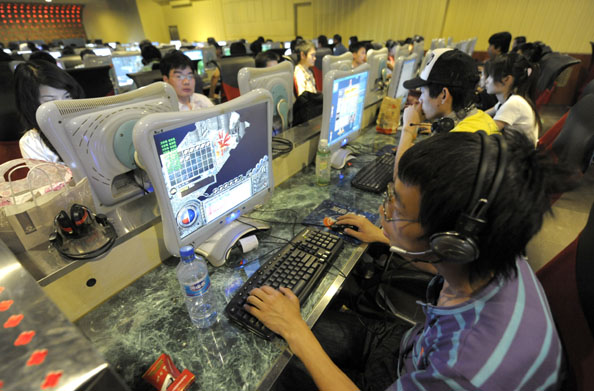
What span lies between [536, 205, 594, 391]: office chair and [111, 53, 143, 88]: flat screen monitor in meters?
5.43

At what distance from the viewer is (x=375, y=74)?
265 cm

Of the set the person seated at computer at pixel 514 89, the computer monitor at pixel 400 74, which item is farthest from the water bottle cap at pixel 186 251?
the computer monitor at pixel 400 74

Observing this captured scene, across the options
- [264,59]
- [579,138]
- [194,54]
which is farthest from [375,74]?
[194,54]

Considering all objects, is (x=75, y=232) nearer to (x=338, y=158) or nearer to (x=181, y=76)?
(x=338, y=158)

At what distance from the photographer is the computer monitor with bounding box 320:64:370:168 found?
144cm

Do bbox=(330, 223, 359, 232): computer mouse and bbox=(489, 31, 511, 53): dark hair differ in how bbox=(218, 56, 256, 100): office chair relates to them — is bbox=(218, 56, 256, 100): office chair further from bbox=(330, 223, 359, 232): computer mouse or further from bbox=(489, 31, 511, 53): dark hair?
bbox=(489, 31, 511, 53): dark hair

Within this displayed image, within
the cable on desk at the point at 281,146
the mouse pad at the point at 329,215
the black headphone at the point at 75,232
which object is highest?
the black headphone at the point at 75,232

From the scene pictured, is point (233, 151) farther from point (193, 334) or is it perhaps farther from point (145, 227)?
point (193, 334)

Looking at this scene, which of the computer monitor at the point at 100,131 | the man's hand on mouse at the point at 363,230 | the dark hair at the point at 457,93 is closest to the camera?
the computer monitor at the point at 100,131

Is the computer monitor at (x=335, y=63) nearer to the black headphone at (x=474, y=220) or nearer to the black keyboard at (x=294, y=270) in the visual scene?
the black keyboard at (x=294, y=270)

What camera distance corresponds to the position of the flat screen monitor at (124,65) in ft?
14.4

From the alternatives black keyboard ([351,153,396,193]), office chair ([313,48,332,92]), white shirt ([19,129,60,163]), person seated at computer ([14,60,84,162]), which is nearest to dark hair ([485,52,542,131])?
black keyboard ([351,153,396,193])

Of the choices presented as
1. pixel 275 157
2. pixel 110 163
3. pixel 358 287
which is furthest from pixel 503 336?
pixel 110 163

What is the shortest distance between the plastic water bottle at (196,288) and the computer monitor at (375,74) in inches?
79.2
